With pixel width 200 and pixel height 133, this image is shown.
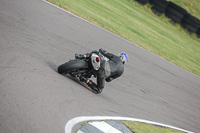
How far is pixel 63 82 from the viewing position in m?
6.30

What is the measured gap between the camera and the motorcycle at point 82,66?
644 centimetres

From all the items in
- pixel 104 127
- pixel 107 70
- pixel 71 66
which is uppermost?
pixel 107 70

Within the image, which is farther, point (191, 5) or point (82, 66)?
point (191, 5)

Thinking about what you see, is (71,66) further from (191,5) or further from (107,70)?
(191,5)

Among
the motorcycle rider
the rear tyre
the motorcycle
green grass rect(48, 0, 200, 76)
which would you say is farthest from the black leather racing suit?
green grass rect(48, 0, 200, 76)

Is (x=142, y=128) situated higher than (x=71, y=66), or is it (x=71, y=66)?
(x=71, y=66)

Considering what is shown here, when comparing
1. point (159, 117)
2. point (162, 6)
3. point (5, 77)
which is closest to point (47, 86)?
point (5, 77)

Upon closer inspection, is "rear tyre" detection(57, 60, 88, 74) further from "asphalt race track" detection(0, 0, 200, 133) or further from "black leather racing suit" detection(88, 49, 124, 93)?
"black leather racing suit" detection(88, 49, 124, 93)

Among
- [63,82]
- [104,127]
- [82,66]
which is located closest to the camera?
[104,127]

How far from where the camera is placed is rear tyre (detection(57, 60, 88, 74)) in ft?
21.0

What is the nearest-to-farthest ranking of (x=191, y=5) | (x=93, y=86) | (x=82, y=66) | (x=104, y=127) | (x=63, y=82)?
(x=104, y=127) → (x=63, y=82) → (x=82, y=66) → (x=93, y=86) → (x=191, y=5)

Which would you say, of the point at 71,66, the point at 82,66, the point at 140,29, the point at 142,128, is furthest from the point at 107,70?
the point at 140,29

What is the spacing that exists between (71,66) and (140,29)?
1231cm

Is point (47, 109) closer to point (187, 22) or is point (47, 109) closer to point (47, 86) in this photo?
point (47, 86)
